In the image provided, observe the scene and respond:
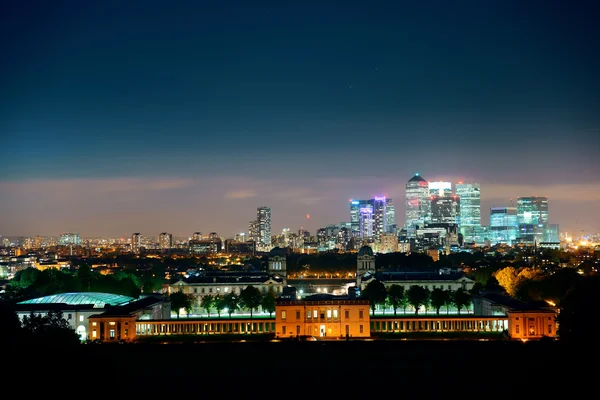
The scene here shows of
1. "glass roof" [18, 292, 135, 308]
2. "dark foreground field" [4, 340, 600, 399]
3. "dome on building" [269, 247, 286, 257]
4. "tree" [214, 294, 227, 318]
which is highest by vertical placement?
"dome on building" [269, 247, 286, 257]

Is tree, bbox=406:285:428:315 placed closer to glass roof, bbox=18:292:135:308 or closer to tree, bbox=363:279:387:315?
tree, bbox=363:279:387:315

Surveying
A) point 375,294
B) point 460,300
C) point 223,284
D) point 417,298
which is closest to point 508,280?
point 460,300

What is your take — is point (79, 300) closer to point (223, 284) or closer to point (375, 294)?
point (223, 284)

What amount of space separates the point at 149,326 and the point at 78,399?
2716 centimetres

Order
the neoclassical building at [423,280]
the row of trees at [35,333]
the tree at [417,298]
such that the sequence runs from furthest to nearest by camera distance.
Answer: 1. the neoclassical building at [423,280]
2. the tree at [417,298]
3. the row of trees at [35,333]

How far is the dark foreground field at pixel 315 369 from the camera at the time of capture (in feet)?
116

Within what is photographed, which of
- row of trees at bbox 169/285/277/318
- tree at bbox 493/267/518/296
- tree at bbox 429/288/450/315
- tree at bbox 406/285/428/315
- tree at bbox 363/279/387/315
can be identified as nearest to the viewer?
tree at bbox 429/288/450/315

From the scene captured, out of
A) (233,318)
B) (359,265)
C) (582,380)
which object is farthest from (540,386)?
(359,265)

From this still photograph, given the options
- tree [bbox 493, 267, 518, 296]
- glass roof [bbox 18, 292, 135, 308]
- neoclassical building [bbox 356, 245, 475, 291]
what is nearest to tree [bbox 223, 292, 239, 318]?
glass roof [bbox 18, 292, 135, 308]

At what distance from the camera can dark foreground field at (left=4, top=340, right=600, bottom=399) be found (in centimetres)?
3547

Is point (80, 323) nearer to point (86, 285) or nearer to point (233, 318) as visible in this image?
point (233, 318)

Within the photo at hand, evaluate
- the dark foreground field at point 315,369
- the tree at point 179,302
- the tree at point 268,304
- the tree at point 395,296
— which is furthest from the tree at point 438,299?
the tree at point 179,302

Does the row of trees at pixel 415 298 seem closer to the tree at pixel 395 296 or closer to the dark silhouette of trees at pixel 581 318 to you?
the tree at pixel 395 296

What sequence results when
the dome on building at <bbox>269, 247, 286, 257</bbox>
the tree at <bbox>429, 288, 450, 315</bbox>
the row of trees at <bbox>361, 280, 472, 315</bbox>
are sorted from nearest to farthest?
the tree at <bbox>429, 288, 450, 315</bbox>, the row of trees at <bbox>361, 280, 472, 315</bbox>, the dome on building at <bbox>269, 247, 286, 257</bbox>
